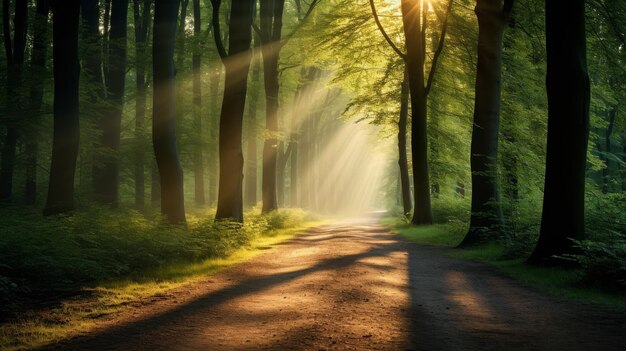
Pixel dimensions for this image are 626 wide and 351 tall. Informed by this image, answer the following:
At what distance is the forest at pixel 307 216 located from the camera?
18.4 ft

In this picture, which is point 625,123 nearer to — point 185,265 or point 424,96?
point 424,96

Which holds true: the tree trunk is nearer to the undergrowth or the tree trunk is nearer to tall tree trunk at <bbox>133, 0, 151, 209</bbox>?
the undergrowth

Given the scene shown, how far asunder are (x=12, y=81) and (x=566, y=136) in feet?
54.1

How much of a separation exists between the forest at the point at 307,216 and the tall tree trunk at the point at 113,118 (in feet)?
0.26

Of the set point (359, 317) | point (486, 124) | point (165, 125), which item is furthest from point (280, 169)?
point (359, 317)

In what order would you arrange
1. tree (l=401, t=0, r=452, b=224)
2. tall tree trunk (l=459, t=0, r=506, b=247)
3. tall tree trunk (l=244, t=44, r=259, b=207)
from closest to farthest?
tall tree trunk (l=459, t=0, r=506, b=247)
tree (l=401, t=0, r=452, b=224)
tall tree trunk (l=244, t=44, r=259, b=207)

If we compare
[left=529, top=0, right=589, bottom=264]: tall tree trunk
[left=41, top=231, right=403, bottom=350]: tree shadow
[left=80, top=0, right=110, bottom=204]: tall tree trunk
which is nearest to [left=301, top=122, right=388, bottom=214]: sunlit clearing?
[left=80, top=0, right=110, bottom=204]: tall tree trunk

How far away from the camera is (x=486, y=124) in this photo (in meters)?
13.9

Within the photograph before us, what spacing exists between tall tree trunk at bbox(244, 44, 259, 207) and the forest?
6.9 inches

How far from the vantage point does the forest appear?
5.60 m

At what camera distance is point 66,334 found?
4848 millimetres

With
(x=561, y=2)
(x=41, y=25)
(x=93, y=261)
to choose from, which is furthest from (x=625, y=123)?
(x=41, y=25)

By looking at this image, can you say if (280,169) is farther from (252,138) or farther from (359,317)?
(359,317)

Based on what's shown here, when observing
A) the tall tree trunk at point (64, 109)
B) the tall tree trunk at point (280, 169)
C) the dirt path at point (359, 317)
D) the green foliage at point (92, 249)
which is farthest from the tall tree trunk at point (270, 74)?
the tall tree trunk at point (280, 169)
